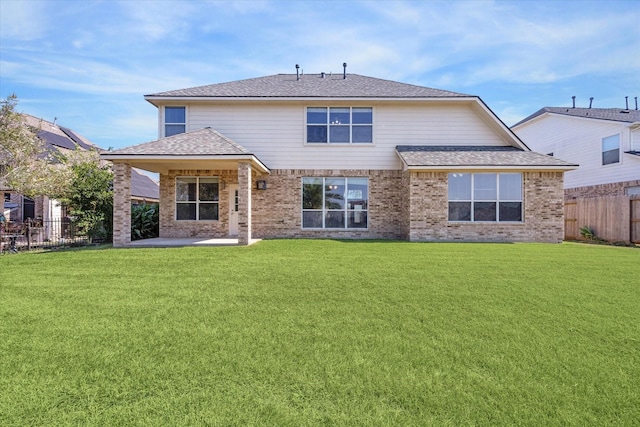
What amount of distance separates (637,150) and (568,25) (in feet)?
31.7

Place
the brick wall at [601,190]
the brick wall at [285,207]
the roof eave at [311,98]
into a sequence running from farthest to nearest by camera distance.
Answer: the brick wall at [601,190]
the brick wall at [285,207]
the roof eave at [311,98]

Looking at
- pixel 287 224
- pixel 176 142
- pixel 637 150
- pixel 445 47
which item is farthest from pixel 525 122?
pixel 176 142

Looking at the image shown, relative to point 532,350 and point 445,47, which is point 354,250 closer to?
point 532,350

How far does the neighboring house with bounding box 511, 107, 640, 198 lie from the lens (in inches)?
678

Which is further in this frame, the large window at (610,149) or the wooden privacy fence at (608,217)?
the large window at (610,149)

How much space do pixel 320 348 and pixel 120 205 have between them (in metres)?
11.3

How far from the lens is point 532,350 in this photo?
3.68 meters

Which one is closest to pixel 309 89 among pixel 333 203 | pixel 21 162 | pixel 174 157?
pixel 333 203

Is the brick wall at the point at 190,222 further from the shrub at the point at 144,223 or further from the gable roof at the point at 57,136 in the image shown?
the gable roof at the point at 57,136

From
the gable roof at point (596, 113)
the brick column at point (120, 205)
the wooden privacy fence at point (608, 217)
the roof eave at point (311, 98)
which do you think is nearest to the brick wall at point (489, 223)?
the wooden privacy fence at point (608, 217)

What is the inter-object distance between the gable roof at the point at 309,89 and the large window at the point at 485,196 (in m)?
3.75

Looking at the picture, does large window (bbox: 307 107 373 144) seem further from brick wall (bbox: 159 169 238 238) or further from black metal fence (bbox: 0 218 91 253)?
black metal fence (bbox: 0 218 91 253)

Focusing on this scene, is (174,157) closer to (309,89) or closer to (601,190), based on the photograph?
(309,89)

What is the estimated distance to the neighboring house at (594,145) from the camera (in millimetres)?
17219
